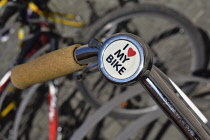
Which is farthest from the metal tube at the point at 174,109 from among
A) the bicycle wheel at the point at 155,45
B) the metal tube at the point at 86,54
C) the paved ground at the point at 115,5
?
the paved ground at the point at 115,5

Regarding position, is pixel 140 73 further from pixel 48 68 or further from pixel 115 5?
Answer: pixel 115 5

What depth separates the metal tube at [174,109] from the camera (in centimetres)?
76

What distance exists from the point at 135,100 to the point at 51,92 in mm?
1113

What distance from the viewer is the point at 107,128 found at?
3346 mm

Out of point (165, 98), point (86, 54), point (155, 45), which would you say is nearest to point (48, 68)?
point (86, 54)

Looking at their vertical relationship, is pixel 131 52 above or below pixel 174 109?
above

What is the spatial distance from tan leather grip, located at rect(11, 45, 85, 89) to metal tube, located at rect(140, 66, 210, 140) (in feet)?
0.93

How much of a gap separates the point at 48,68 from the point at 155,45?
97.6 inches

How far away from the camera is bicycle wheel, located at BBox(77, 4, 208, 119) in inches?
108

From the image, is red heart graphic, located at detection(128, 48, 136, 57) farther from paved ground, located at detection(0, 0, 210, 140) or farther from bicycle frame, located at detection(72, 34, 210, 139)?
paved ground, located at detection(0, 0, 210, 140)

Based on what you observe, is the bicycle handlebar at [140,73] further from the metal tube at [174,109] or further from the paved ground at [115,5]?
the paved ground at [115,5]

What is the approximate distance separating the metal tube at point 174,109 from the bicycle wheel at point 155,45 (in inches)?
78.4

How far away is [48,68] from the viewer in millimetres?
1004

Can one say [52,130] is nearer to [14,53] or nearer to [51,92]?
[51,92]
